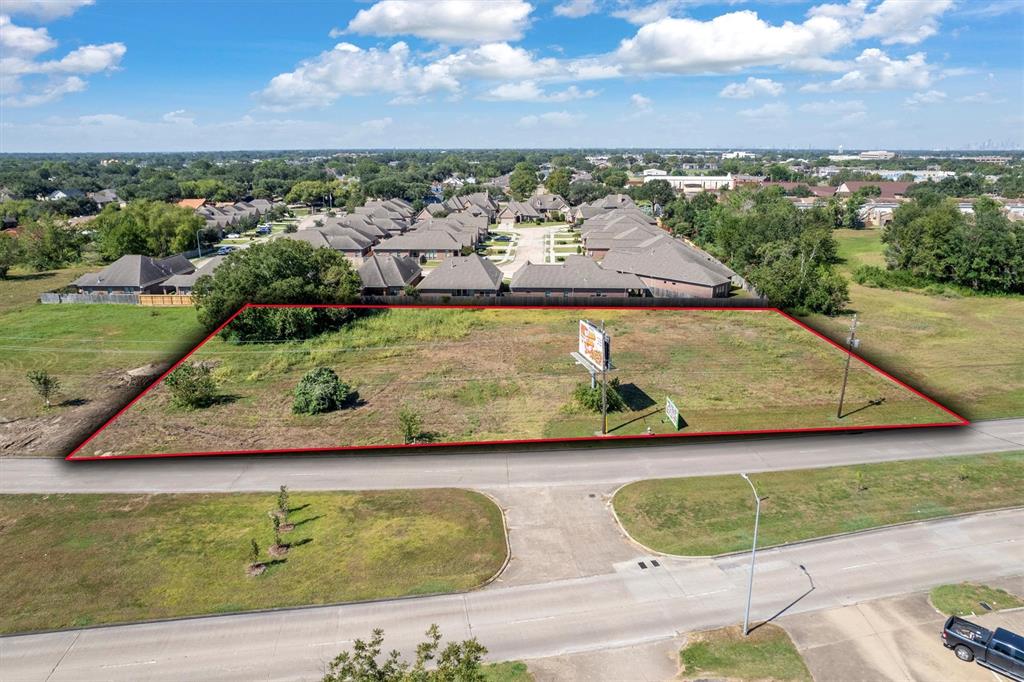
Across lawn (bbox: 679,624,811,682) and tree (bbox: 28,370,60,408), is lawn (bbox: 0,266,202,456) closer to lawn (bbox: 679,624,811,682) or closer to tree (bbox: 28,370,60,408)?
tree (bbox: 28,370,60,408)

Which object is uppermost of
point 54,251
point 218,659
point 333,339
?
point 54,251

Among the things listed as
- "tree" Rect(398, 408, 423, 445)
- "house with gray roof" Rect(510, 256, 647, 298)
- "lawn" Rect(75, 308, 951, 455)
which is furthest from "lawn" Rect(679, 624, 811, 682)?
"house with gray roof" Rect(510, 256, 647, 298)

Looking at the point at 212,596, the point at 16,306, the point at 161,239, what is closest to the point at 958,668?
the point at 212,596

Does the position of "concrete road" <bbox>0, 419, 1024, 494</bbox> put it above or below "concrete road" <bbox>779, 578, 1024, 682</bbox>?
above

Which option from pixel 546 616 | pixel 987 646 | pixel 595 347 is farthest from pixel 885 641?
pixel 595 347

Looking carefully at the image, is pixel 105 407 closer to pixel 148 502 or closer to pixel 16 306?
pixel 148 502

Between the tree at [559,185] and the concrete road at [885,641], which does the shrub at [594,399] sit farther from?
the tree at [559,185]

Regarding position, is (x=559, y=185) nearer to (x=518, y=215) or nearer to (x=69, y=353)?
(x=518, y=215)
